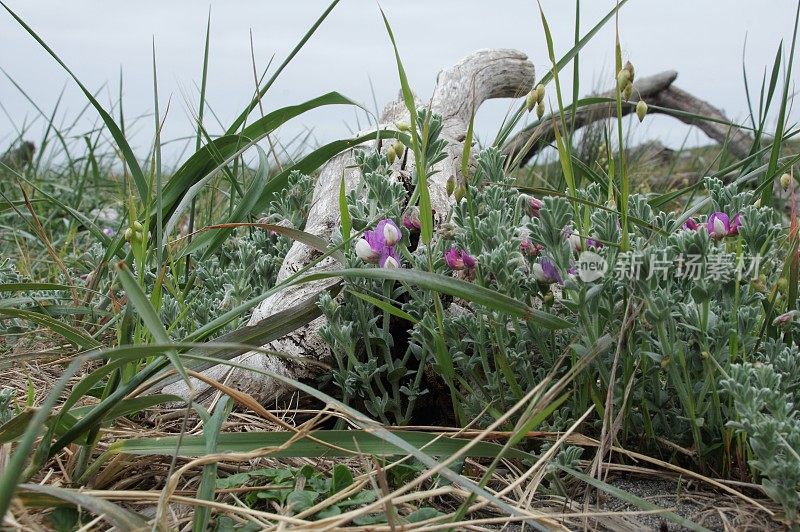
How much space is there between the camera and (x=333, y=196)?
9.86 ft

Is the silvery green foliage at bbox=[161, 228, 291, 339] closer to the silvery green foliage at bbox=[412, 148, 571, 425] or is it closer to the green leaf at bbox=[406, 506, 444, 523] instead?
the silvery green foliage at bbox=[412, 148, 571, 425]

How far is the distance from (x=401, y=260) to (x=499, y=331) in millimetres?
413

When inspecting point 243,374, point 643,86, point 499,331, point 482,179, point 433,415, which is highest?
point 643,86

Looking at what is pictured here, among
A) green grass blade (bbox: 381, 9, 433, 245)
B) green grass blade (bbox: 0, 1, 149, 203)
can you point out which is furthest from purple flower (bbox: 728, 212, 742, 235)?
green grass blade (bbox: 0, 1, 149, 203)

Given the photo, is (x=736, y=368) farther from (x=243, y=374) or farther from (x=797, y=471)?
(x=243, y=374)

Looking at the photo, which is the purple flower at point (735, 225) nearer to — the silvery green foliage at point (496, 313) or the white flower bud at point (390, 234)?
the silvery green foliage at point (496, 313)

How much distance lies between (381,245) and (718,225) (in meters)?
0.84

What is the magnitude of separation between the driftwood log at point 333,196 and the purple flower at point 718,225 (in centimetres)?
67

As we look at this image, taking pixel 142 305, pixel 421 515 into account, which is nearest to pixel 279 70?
pixel 142 305

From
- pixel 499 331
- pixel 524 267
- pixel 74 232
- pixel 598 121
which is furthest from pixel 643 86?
pixel 499 331

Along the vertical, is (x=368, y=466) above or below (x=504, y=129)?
below

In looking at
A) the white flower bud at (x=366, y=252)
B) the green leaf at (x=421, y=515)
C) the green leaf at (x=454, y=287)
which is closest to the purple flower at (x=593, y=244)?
the green leaf at (x=454, y=287)

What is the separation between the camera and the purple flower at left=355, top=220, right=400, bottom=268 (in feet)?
6.56

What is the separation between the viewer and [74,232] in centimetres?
472
